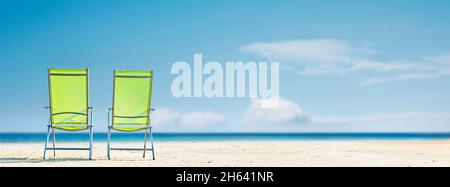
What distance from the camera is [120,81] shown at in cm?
926

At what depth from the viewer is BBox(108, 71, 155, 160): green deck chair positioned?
30.4 feet

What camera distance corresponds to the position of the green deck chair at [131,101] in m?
9.27

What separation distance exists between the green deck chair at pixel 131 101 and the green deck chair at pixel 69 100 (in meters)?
0.43

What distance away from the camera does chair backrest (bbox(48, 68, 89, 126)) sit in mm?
9297

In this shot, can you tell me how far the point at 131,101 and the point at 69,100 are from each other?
96cm

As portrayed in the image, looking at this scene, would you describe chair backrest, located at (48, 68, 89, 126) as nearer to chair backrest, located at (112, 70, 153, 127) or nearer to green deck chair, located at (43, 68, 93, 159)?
green deck chair, located at (43, 68, 93, 159)

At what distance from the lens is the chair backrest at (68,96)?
9297 mm

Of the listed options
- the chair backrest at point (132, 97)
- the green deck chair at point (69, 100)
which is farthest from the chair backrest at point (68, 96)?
the chair backrest at point (132, 97)

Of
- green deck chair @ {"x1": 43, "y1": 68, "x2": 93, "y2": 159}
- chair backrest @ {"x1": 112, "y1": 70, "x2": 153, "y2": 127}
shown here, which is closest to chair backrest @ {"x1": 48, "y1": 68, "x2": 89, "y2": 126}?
green deck chair @ {"x1": 43, "y1": 68, "x2": 93, "y2": 159}

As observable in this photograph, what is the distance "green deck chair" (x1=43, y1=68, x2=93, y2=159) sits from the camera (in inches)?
366

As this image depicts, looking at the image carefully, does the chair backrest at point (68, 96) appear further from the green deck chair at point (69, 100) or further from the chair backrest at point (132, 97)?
the chair backrest at point (132, 97)
